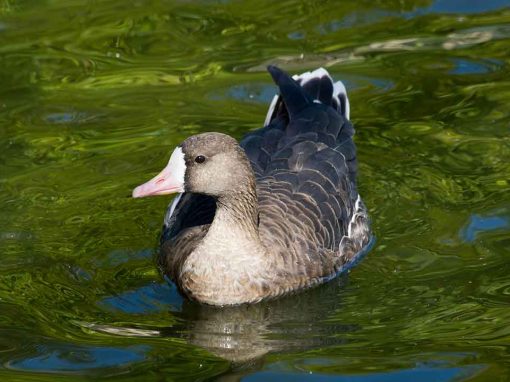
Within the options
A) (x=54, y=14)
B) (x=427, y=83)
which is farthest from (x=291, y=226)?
(x=54, y=14)

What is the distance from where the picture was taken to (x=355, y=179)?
11.1 m

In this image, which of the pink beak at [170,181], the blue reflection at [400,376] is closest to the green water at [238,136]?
the blue reflection at [400,376]

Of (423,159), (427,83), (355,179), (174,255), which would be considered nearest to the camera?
(174,255)

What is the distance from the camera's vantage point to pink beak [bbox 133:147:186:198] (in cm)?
928

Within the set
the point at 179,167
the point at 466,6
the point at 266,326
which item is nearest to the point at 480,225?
the point at 266,326

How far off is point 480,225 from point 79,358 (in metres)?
3.90

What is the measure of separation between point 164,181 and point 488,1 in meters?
7.25

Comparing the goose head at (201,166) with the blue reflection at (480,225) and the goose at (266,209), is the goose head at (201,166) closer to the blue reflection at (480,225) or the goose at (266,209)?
the goose at (266,209)

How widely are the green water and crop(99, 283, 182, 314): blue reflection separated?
0.02m

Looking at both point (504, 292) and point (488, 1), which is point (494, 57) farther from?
point (504, 292)

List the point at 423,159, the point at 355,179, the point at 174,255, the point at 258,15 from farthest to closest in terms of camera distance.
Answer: the point at 258,15, the point at 423,159, the point at 355,179, the point at 174,255

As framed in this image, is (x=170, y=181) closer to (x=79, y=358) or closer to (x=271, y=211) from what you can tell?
(x=271, y=211)

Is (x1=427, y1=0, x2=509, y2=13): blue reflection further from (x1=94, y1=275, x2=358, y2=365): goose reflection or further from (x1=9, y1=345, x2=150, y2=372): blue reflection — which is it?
(x1=9, y1=345, x2=150, y2=372): blue reflection

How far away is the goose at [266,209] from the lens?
31.2 ft
